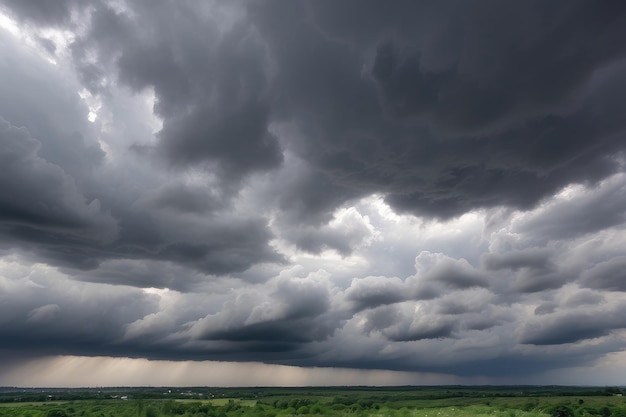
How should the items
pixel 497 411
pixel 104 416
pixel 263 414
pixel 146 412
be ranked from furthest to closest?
pixel 104 416 < pixel 146 412 < pixel 263 414 < pixel 497 411

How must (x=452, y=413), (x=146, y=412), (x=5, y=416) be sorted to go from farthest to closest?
(x=5, y=416) < (x=146, y=412) < (x=452, y=413)

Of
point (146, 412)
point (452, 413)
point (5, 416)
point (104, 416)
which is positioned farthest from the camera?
point (5, 416)

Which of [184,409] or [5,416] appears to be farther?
[5,416]

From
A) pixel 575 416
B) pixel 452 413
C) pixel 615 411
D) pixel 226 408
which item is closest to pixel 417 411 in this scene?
pixel 452 413

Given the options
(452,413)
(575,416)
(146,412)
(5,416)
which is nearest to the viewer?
(452,413)

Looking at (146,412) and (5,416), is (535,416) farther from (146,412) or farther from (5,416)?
(5,416)

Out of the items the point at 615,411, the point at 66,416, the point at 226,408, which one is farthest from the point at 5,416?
the point at 615,411

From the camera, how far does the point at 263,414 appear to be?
59.5m

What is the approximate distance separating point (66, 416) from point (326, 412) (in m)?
77.3

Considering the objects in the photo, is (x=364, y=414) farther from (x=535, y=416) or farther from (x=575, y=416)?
(x=575, y=416)

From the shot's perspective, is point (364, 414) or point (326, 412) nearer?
point (364, 414)

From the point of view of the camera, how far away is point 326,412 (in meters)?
55.6

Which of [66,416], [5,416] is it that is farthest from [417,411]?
[5,416]

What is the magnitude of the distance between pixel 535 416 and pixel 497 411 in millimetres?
3936
